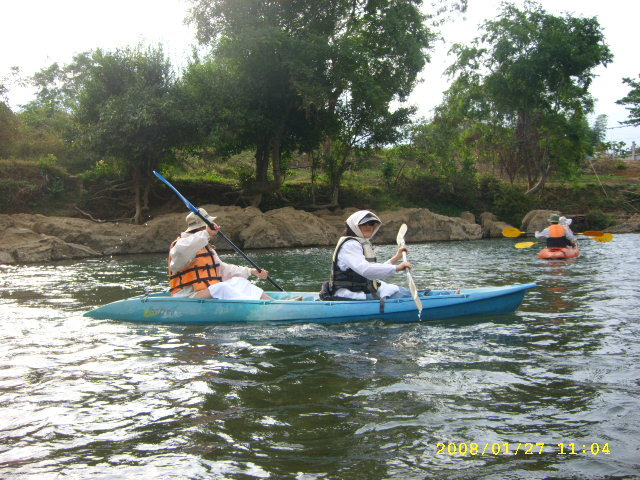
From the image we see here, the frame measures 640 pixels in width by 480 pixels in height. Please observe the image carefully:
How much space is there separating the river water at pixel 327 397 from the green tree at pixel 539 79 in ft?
54.9

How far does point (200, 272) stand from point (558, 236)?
8502mm

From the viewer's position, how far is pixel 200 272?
6.44 metres

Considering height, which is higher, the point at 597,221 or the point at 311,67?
the point at 311,67

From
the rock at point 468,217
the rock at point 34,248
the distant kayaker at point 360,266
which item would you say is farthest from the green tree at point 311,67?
the distant kayaker at point 360,266

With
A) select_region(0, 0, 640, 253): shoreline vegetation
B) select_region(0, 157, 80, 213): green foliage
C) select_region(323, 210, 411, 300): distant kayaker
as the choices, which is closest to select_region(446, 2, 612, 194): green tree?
select_region(0, 0, 640, 253): shoreline vegetation

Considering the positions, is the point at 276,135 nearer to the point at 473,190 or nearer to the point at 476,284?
the point at 473,190

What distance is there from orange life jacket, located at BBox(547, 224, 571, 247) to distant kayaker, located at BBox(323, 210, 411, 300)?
7036 millimetres

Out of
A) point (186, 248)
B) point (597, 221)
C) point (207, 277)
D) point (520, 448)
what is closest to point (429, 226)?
point (597, 221)

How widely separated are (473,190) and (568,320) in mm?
18494

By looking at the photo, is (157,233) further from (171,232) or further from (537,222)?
(537,222)

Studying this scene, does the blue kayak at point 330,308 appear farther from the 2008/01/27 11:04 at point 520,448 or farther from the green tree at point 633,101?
the green tree at point 633,101

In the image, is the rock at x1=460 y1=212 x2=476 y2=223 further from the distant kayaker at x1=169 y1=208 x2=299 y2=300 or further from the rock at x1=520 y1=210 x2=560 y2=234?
the distant kayaker at x1=169 y1=208 x2=299 y2=300

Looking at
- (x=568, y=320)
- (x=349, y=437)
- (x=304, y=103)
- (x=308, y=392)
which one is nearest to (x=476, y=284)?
(x=568, y=320)

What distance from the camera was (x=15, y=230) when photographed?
14.1m
